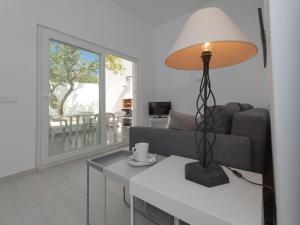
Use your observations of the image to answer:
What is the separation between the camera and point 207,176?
0.71m

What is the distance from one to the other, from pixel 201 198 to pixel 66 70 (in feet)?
9.60

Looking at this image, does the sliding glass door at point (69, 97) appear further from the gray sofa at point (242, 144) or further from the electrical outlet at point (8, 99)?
the gray sofa at point (242, 144)

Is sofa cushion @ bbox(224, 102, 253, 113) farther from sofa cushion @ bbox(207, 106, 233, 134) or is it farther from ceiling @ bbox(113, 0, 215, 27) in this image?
ceiling @ bbox(113, 0, 215, 27)

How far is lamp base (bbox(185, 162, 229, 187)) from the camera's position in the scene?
0.70 m

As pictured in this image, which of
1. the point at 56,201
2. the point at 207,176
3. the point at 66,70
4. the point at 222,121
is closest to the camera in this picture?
the point at 207,176

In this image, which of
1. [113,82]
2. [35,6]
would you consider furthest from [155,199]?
[113,82]

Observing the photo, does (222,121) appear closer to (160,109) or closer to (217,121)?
(217,121)

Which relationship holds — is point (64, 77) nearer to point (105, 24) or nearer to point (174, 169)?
point (105, 24)

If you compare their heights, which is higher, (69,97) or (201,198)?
(69,97)

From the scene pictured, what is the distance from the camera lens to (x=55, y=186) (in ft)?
6.09

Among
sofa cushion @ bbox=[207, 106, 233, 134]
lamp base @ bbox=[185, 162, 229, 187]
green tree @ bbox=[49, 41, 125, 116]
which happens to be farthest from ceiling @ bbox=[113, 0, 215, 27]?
lamp base @ bbox=[185, 162, 229, 187]

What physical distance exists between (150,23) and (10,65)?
11.4 ft

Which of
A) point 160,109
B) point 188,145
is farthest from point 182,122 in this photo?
point 160,109

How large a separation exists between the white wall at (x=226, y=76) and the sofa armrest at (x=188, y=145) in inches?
84.3
